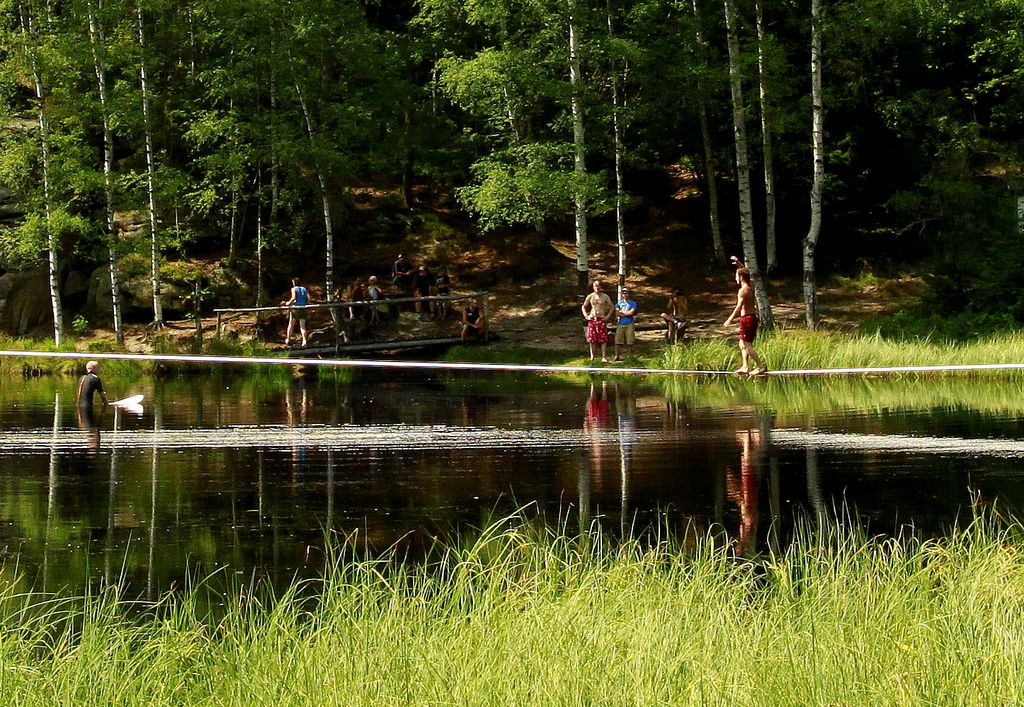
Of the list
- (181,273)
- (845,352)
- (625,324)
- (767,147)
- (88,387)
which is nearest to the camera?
(88,387)

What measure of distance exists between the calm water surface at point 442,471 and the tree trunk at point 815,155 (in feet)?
18.9

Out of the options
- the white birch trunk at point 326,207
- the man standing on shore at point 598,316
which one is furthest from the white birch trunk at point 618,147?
the white birch trunk at point 326,207

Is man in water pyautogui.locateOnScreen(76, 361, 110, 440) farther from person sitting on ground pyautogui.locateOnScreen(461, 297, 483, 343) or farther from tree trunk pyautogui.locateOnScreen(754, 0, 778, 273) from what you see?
tree trunk pyautogui.locateOnScreen(754, 0, 778, 273)

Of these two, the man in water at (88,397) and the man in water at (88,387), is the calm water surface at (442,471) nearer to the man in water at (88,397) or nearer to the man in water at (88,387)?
the man in water at (88,397)

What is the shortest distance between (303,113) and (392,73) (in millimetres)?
3003

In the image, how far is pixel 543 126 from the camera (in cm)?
4203

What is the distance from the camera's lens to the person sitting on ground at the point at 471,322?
3347cm

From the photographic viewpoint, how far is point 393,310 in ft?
120

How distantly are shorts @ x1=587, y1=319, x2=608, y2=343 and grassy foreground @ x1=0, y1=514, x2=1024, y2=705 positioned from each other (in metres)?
20.2

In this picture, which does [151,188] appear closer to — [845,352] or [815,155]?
[815,155]

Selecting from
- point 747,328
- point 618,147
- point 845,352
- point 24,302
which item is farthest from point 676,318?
point 24,302

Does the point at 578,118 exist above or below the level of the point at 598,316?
above

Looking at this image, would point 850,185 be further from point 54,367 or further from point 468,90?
point 54,367

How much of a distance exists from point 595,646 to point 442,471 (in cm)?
919
